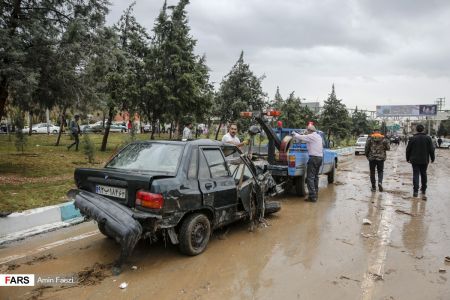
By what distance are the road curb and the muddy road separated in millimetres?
222

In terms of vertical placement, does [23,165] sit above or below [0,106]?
below

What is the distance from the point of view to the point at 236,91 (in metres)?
21.6

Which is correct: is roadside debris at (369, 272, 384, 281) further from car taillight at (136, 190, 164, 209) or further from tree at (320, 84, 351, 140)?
tree at (320, 84, 351, 140)

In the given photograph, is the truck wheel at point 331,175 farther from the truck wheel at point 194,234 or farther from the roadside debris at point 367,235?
the truck wheel at point 194,234

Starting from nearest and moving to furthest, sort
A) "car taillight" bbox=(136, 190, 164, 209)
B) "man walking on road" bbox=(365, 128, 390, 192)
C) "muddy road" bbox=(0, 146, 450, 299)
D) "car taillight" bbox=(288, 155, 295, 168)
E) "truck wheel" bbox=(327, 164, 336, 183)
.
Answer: "muddy road" bbox=(0, 146, 450, 299), "car taillight" bbox=(136, 190, 164, 209), "car taillight" bbox=(288, 155, 295, 168), "man walking on road" bbox=(365, 128, 390, 192), "truck wheel" bbox=(327, 164, 336, 183)

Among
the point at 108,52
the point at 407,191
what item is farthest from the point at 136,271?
the point at 407,191

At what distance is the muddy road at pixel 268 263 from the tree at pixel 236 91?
14728 millimetres

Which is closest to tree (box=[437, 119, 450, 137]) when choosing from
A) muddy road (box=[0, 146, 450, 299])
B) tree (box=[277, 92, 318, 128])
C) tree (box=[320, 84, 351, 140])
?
tree (box=[320, 84, 351, 140])

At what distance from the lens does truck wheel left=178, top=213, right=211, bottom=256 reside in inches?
188

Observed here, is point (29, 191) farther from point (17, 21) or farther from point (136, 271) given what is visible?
point (136, 271)

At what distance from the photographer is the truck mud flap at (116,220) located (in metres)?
4.10

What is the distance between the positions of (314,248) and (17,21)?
8731 millimetres

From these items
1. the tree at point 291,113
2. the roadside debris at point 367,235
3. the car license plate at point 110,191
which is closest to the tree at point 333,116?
the tree at point 291,113

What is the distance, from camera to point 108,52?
33.2 feet
